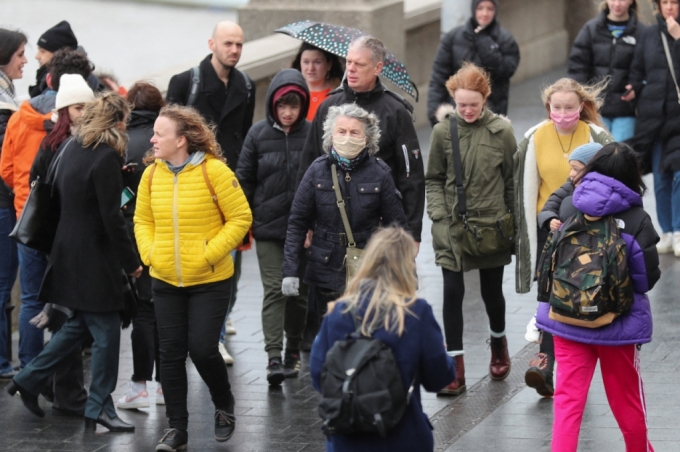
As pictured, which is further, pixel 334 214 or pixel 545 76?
pixel 545 76

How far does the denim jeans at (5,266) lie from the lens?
807 cm

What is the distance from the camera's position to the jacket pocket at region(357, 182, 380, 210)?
6887 mm

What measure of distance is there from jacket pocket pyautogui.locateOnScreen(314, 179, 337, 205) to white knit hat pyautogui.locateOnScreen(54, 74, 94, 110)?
1.42m

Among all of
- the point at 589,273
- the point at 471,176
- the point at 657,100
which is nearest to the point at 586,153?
the point at 589,273

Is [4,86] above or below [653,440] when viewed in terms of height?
above

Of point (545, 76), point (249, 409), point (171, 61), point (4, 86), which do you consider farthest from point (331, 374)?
point (171, 61)

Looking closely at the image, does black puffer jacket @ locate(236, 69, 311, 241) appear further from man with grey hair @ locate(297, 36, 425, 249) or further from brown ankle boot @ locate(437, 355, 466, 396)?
brown ankle boot @ locate(437, 355, 466, 396)

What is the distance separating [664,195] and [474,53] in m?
2.24

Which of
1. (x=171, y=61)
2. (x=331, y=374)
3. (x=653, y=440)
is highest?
(x=171, y=61)

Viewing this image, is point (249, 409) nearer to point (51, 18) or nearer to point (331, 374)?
point (331, 374)

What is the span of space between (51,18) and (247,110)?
21.8 meters

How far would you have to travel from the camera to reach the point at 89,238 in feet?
22.7

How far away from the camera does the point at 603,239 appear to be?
5543 mm

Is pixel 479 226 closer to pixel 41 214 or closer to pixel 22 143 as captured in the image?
pixel 41 214
